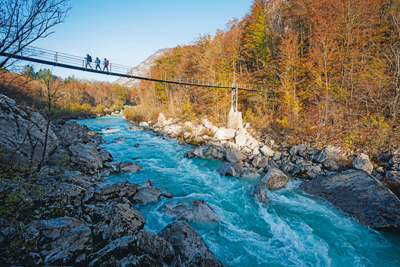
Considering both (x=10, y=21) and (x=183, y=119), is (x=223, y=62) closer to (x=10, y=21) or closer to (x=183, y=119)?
(x=183, y=119)

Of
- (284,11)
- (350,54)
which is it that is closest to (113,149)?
(350,54)

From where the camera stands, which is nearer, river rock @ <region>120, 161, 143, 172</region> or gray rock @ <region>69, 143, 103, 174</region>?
gray rock @ <region>69, 143, 103, 174</region>

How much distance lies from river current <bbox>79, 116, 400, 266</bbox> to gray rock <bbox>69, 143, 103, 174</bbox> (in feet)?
3.02

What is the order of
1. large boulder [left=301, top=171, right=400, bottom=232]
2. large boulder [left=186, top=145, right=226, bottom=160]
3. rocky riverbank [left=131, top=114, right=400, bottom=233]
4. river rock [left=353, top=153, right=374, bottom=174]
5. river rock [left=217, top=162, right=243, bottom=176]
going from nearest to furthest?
large boulder [left=301, top=171, right=400, bottom=232] < rocky riverbank [left=131, top=114, right=400, bottom=233] < river rock [left=353, top=153, right=374, bottom=174] < river rock [left=217, top=162, right=243, bottom=176] < large boulder [left=186, top=145, right=226, bottom=160]

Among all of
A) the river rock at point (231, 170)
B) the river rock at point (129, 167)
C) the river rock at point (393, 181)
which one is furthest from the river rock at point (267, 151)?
the river rock at point (129, 167)

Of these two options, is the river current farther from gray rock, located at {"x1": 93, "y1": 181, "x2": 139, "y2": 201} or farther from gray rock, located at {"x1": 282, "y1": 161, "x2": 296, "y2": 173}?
gray rock, located at {"x1": 282, "y1": 161, "x2": 296, "y2": 173}

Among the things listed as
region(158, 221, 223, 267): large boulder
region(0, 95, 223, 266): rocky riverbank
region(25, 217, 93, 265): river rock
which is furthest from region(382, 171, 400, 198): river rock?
region(25, 217, 93, 265): river rock

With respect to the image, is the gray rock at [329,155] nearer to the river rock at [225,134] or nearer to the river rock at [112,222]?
the river rock at [225,134]

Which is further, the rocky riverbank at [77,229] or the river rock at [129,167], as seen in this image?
the river rock at [129,167]

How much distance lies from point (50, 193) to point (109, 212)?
5.53 feet

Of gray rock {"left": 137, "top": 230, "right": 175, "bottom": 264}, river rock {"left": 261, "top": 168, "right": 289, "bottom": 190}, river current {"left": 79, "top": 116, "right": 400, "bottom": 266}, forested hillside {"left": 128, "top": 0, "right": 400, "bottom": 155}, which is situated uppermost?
forested hillside {"left": 128, "top": 0, "right": 400, "bottom": 155}

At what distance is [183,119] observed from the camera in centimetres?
2050

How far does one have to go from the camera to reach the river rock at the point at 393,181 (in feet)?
19.5

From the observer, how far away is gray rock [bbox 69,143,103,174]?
7375mm
